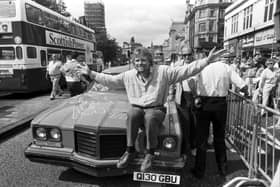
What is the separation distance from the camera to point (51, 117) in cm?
348

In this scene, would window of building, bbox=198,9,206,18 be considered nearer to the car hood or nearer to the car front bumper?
the car hood

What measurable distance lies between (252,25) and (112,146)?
3542cm

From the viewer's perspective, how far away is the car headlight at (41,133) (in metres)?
3.31

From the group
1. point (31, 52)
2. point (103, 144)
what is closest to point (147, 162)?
point (103, 144)

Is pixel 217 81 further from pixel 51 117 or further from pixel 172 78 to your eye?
pixel 51 117

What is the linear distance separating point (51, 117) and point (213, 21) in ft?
250

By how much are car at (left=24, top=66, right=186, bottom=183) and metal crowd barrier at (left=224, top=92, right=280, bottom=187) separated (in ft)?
2.63

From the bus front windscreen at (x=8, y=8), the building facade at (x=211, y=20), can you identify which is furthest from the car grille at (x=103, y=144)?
the building facade at (x=211, y=20)

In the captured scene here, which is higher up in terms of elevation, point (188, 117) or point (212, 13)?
point (212, 13)

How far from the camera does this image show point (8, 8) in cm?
939

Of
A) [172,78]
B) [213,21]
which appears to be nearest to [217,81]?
[172,78]

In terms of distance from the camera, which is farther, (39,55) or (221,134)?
(39,55)

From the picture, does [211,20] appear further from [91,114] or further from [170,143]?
[170,143]

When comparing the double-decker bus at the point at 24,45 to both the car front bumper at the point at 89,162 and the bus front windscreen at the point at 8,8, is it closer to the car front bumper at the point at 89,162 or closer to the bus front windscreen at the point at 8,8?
the bus front windscreen at the point at 8,8
